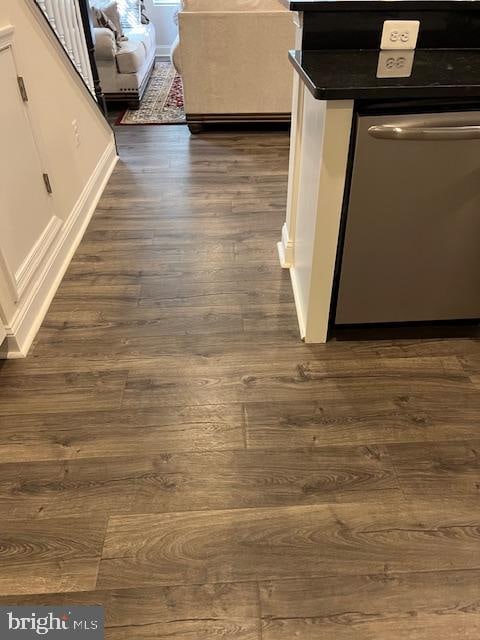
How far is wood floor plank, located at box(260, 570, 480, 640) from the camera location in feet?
3.74

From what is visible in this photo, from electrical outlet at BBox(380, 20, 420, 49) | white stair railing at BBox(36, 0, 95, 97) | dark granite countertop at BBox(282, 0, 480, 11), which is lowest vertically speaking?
white stair railing at BBox(36, 0, 95, 97)

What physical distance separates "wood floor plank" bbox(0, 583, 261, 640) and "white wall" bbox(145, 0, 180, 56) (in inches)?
285

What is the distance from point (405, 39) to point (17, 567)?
6.60ft

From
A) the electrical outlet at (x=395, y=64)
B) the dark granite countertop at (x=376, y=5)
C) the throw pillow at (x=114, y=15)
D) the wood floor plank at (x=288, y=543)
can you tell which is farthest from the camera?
the throw pillow at (x=114, y=15)

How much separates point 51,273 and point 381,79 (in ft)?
5.21

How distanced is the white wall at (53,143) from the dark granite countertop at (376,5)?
116cm

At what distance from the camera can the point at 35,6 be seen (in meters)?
2.20

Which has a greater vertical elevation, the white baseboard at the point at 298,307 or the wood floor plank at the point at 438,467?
the wood floor plank at the point at 438,467

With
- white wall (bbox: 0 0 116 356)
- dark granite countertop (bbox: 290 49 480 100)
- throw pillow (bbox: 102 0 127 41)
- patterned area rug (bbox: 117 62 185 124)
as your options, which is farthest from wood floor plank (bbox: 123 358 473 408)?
throw pillow (bbox: 102 0 127 41)

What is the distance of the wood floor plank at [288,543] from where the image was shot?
1252 millimetres

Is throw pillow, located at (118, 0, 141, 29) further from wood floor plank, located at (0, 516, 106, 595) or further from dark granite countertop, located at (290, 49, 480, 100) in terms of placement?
wood floor plank, located at (0, 516, 106, 595)

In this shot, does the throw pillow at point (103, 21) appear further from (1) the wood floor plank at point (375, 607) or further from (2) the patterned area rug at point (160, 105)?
(1) the wood floor plank at point (375, 607)

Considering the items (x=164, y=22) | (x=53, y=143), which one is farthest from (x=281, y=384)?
(x=164, y=22)

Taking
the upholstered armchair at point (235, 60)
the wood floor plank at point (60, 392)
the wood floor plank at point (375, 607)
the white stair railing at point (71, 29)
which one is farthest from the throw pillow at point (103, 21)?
the wood floor plank at point (375, 607)
